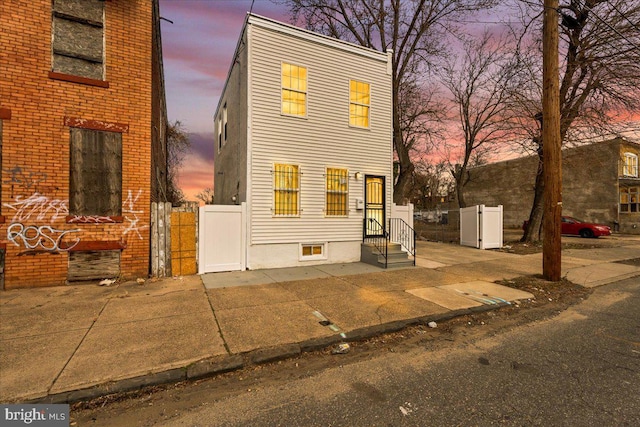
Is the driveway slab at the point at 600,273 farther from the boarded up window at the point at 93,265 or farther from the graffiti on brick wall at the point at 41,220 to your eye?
the graffiti on brick wall at the point at 41,220

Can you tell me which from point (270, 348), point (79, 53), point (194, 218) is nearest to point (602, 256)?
point (270, 348)

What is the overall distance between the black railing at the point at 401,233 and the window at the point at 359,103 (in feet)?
12.6

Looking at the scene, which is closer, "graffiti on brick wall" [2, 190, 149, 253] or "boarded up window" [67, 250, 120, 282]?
"graffiti on brick wall" [2, 190, 149, 253]

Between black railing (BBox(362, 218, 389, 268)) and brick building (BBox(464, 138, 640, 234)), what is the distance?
642 inches

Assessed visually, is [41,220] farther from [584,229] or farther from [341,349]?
[584,229]

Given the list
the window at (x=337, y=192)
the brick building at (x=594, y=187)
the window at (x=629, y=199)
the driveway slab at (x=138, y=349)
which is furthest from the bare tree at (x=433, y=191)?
the driveway slab at (x=138, y=349)

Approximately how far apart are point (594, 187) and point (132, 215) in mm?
33332

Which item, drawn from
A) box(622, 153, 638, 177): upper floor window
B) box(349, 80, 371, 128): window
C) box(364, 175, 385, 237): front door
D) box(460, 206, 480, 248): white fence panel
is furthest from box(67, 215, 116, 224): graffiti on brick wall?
box(622, 153, 638, 177): upper floor window

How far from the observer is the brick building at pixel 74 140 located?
21.7 ft

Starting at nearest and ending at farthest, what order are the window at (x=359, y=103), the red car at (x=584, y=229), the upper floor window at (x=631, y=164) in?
the window at (x=359, y=103)
the red car at (x=584, y=229)
the upper floor window at (x=631, y=164)

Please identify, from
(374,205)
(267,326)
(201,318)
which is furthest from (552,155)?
(201,318)

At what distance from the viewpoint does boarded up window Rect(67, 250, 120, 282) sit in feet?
23.0

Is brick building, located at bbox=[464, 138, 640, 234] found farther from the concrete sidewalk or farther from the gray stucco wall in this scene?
the gray stucco wall

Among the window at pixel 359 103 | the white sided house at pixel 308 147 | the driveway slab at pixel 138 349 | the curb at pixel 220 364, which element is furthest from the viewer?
the window at pixel 359 103
